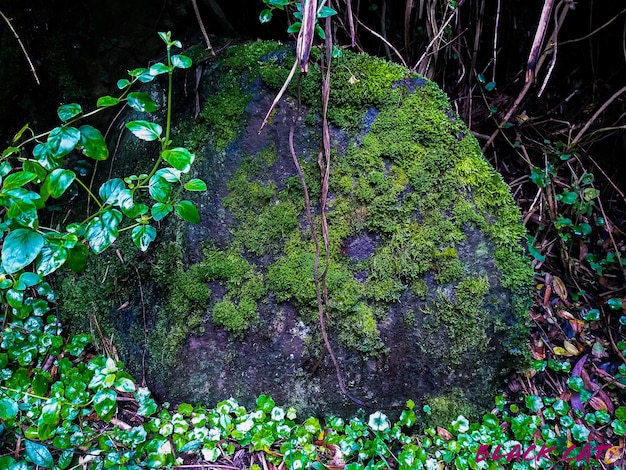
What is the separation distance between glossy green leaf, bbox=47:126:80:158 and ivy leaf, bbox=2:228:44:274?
27cm

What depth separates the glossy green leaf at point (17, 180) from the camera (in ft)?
4.19

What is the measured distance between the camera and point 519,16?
103 inches

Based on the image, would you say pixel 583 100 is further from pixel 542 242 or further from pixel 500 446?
pixel 500 446

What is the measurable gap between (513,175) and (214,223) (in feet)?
6.60

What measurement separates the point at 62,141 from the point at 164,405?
3.55ft

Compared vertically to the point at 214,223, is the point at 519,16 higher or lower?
higher

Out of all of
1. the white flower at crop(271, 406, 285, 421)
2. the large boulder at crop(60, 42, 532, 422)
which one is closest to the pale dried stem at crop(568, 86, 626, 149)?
the large boulder at crop(60, 42, 532, 422)

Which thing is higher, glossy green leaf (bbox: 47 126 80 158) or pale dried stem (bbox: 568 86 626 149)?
glossy green leaf (bbox: 47 126 80 158)

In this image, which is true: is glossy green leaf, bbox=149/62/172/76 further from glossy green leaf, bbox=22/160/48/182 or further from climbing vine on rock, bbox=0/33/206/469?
glossy green leaf, bbox=22/160/48/182

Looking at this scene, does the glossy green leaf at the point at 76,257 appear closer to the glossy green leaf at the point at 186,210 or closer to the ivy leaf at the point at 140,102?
the glossy green leaf at the point at 186,210

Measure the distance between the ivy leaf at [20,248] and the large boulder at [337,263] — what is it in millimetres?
629

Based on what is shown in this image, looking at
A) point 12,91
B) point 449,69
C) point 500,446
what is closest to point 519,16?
point 449,69

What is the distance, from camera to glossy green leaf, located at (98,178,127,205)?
4.59ft

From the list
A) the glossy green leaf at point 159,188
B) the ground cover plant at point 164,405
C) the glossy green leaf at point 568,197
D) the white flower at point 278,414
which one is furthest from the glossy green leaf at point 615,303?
the glossy green leaf at point 159,188
